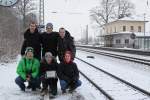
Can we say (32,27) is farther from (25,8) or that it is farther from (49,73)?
(25,8)

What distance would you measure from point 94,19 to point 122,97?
334 feet

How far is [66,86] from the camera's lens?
10742 mm

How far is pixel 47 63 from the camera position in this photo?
10.5 m

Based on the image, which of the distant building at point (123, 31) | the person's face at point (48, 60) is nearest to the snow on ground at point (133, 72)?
the person's face at point (48, 60)

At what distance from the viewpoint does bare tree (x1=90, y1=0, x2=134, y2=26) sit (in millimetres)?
108938

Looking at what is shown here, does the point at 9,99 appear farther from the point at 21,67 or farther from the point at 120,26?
the point at 120,26

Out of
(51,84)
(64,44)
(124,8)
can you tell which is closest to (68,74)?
(51,84)

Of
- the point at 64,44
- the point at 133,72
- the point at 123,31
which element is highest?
the point at 123,31

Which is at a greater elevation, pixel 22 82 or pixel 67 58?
pixel 67 58

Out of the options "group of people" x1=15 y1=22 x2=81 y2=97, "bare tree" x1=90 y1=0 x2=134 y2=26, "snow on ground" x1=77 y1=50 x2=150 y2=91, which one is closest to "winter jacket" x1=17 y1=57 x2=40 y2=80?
"group of people" x1=15 y1=22 x2=81 y2=97

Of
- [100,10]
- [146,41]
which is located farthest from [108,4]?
[146,41]

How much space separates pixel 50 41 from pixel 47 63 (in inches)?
34.7

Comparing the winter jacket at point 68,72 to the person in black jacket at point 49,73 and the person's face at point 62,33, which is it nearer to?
the person in black jacket at point 49,73

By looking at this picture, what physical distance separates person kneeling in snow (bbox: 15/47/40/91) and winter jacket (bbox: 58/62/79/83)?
0.61m
